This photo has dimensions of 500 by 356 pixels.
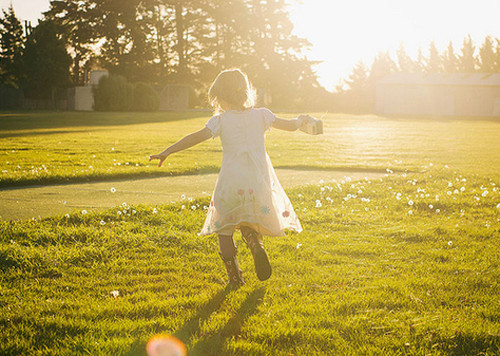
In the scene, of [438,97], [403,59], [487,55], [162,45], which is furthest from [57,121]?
[487,55]

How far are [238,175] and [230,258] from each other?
2.12 feet

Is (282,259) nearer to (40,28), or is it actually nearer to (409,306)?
(409,306)

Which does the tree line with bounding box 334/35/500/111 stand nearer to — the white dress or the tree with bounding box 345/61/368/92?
the tree with bounding box 345/61/368/92

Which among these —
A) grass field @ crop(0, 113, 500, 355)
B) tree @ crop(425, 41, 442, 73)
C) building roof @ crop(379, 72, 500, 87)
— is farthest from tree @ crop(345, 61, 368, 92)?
grass field @ crop(0, 113, 500, 355)

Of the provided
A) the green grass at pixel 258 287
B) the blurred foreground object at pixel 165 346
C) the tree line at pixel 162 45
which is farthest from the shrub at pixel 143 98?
the blurred foreground object at pixel 165 346

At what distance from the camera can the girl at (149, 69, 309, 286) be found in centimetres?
386

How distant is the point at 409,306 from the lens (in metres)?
3.47

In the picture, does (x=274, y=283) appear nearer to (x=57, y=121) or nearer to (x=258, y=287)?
(x=258, y=287)

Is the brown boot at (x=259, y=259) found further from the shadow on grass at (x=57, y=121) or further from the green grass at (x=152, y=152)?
the shadow on grass at (x=57, y=121)

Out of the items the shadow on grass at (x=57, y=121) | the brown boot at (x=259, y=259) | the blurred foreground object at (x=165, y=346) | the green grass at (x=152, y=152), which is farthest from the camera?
the shadow on grass at (x=57, y=121)

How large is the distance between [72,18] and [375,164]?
148 feet

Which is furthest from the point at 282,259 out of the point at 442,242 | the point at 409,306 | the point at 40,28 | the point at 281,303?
the point at 40,28

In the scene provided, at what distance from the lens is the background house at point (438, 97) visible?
57.6 metres

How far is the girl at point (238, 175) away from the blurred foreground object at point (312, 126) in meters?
0.36
